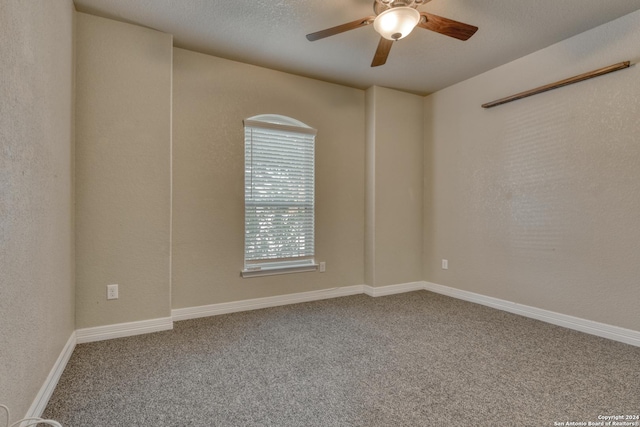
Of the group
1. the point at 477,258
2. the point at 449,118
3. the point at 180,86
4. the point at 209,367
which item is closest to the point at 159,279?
the point at 209,367

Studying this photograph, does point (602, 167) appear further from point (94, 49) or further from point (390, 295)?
point (94, 49)

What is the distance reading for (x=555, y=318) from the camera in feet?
9.55

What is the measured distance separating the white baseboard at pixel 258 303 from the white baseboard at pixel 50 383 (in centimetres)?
84

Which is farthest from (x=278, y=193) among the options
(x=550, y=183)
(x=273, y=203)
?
(x=550, y=183)

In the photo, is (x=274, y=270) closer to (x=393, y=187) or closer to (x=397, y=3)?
(x=393, y=187)

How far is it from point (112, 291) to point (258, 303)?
1.35m

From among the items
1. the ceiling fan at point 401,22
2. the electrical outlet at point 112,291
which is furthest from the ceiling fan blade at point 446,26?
the electrical outlet at point 112,291

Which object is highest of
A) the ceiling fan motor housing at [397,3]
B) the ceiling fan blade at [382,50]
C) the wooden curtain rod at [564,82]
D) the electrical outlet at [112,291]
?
the ceiling fan motor housing at [397,3]

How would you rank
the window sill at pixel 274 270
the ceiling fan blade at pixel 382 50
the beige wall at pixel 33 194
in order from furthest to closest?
the window sill at pixel 274 270 → the ceiling fan blade at pixel 382 50 → the beige wall at pixel 33 194

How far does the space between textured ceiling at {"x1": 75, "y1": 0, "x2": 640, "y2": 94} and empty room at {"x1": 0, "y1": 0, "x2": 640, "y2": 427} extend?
0.08 ft

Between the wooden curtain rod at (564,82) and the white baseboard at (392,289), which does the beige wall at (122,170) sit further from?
the wooden curtain rod at (564,82)

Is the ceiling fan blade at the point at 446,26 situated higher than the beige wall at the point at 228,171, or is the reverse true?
the ceiling fan blade at the point at 446,26

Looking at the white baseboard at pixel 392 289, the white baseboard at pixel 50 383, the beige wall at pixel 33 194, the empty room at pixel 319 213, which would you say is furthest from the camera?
the white baseboard at pixel 392 289

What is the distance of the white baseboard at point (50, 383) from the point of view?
1534 millimetres
